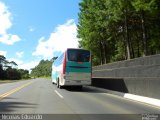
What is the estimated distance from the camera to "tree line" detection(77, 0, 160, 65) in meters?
41.4

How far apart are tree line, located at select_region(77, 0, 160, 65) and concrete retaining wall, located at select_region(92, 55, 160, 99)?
6.21m

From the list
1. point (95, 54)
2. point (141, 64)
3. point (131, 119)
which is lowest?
point (131, 119)

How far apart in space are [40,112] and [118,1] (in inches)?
1108

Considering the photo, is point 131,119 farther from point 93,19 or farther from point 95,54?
point 95,54

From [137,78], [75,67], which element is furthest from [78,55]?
[137,78]

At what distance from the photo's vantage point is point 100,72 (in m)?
47.7

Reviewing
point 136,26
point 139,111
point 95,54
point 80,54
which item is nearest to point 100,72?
point 136,26

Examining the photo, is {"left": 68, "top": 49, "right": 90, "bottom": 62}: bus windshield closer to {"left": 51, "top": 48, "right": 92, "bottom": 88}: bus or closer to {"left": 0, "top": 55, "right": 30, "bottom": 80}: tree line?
{"left": 51, "top": 48, "right": 92, "bottom": 88}: bus

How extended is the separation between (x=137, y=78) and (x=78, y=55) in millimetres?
7763

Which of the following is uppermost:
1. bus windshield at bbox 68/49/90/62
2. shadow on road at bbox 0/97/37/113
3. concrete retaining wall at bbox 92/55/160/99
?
bus windshield at bbox 68/49/90/62

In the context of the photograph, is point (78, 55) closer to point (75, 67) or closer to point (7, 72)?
point (75, 67)

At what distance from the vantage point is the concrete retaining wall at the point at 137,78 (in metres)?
21.0

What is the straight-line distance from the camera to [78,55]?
30.5 m

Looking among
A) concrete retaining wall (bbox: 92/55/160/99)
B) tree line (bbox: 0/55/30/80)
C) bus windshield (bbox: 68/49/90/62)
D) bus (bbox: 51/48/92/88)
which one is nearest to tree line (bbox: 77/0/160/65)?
concrete retaining wall (bbox: 92/55/160/99)
